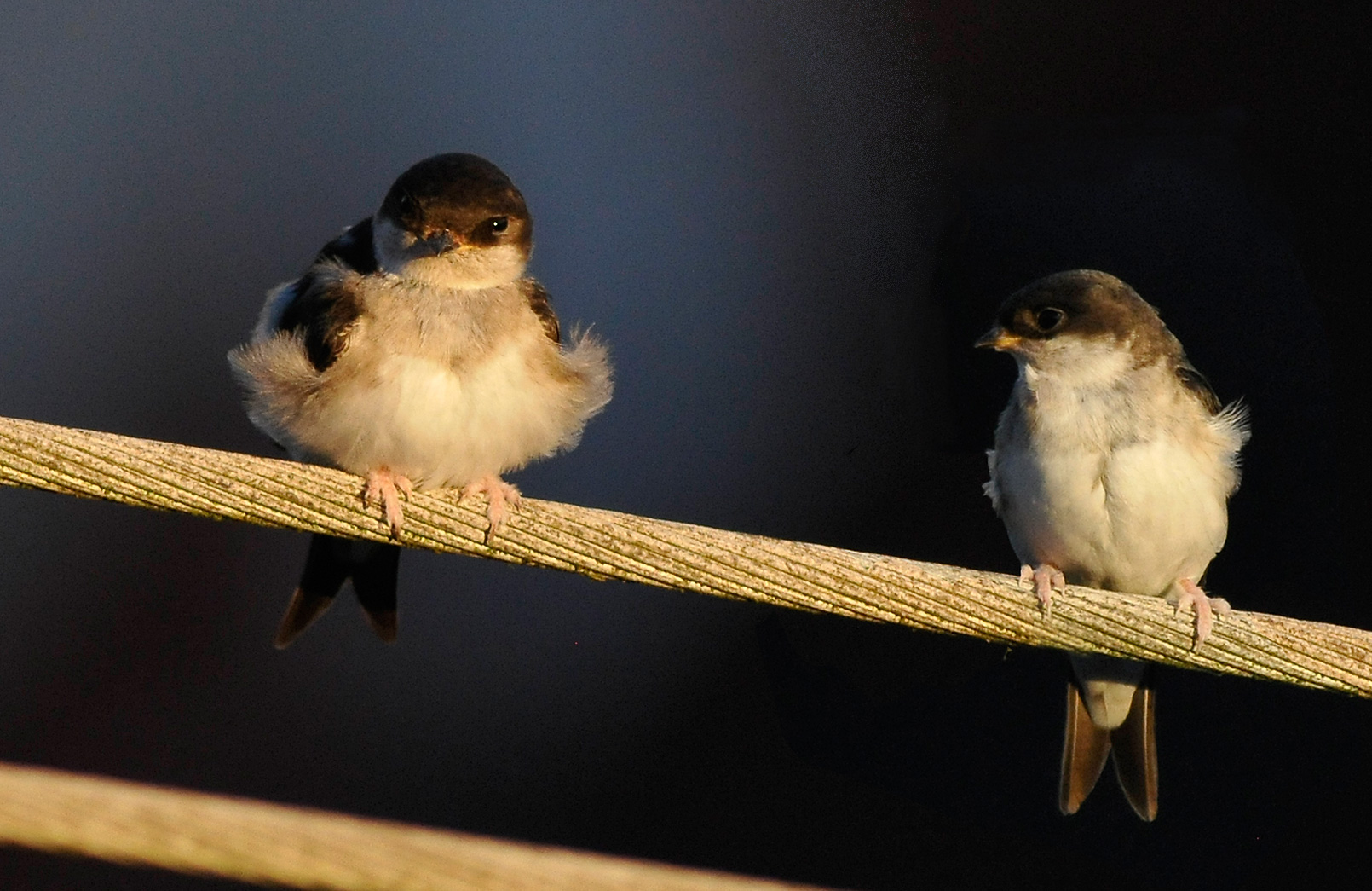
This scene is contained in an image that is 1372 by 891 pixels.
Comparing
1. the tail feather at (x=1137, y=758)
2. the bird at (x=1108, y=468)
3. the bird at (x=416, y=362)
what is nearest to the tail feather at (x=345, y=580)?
the bird at (x=416, y=362)

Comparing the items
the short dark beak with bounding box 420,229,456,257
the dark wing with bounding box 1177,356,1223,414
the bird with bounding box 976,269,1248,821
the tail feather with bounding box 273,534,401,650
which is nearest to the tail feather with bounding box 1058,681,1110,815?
the bird with bounding box 976,269,1248,821

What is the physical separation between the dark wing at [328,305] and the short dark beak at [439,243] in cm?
10

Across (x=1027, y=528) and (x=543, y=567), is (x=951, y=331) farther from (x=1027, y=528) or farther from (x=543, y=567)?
(x=543, y=567)

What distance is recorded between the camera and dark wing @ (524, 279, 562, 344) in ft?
7.50

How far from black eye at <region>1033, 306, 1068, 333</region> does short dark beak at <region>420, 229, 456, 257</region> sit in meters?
0.98

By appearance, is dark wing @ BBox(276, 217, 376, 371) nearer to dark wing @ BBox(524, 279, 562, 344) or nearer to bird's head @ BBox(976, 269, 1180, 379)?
dark wing @ BBox(524, 279, 562, 344)

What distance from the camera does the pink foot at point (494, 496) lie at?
1.75 metres

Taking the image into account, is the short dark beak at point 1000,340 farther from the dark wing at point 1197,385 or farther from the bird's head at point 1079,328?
the dark wing at point 1197,385

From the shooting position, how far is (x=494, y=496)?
76.5 inches

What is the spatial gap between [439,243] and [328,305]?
0.55 feet

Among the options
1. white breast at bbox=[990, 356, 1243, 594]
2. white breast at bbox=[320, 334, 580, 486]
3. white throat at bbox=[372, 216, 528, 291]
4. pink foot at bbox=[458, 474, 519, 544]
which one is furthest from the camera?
white breast at bbox=[990, 356, 1243, 594]

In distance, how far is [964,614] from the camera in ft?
5.67

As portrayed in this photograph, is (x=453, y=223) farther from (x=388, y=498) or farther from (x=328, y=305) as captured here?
(x=388, y=498)

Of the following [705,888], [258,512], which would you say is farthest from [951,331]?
[705,888]
